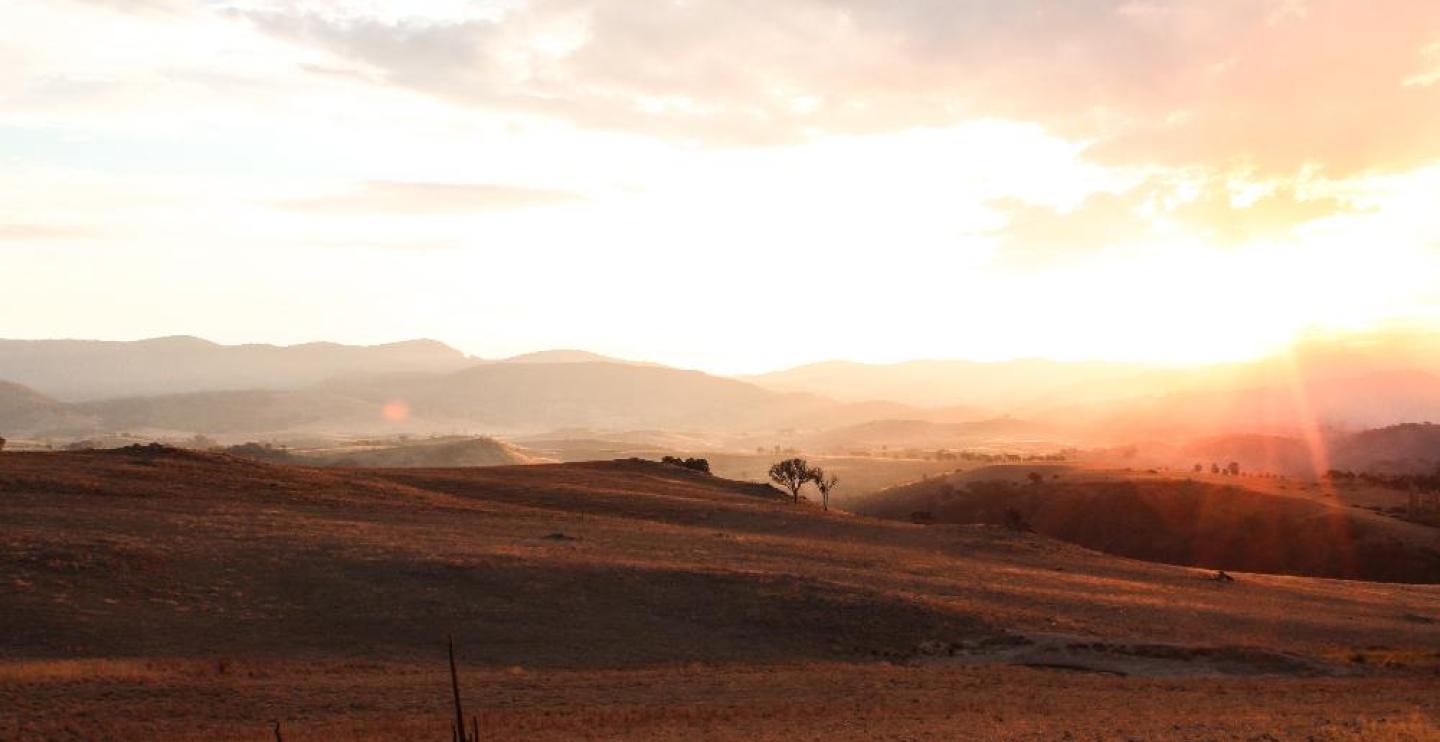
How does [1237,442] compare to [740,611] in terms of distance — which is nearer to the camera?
[740,611]

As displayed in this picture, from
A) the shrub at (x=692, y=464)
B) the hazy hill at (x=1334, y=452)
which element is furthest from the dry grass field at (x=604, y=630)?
the hazy hill at (x=1334, y=452)

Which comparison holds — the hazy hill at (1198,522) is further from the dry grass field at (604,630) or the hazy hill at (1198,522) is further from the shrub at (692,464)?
the shrub at (692,464)

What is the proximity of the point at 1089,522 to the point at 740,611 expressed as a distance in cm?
5720

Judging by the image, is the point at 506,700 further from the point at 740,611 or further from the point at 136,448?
the point at 136,448

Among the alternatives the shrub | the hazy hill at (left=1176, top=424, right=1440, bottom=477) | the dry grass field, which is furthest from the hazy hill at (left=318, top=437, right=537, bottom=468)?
the hazy hill at (left=1176, top=424, right=1440, bottom=477)

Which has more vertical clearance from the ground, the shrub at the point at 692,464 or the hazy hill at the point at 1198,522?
the shrub at the point at 692,464

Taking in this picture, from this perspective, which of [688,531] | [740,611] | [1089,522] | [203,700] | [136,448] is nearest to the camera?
[203,700]

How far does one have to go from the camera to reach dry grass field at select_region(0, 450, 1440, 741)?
24516 mm

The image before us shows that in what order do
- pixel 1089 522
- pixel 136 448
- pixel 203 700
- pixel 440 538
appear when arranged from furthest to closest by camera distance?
pixel 1089 522, pixel 136 448, pixel 440 538, pixel 203 700

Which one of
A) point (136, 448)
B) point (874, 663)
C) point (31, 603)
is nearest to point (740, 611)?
point (874, 663)

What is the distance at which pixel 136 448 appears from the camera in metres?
61.6

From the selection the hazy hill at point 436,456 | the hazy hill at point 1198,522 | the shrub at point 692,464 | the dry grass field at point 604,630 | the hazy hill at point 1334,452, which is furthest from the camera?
the hazy hill at point 436,456

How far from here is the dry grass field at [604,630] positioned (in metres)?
24.5

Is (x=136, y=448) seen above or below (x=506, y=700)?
above
